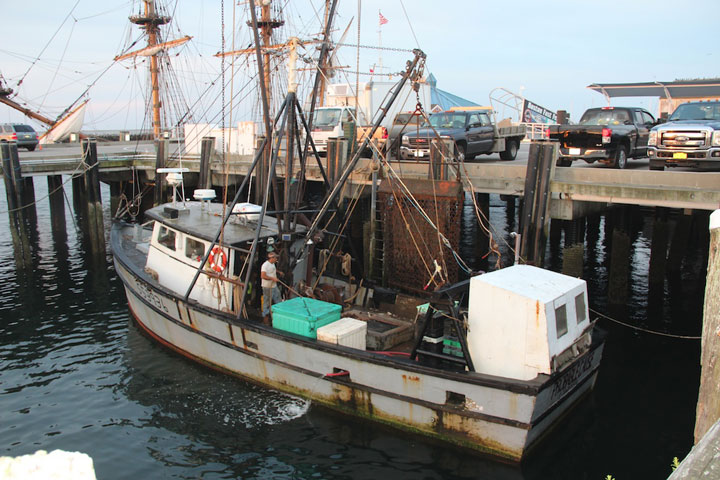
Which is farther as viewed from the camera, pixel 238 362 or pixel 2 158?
pixel 2 158

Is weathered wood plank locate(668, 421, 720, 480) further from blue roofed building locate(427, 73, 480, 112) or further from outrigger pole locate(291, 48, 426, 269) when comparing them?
blue roofed building locate(427, 73, 480, 112)

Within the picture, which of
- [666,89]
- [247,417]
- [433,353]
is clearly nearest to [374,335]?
[433,353]

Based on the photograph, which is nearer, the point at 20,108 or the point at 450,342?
the point at 450,342

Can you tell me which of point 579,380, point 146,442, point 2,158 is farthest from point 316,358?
point 2,158

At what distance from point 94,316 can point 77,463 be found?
14.1 m

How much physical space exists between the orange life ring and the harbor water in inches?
87.2

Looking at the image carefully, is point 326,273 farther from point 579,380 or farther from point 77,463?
point 77,463

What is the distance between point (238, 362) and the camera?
36.8 ft

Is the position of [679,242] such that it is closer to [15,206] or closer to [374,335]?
[374,335]

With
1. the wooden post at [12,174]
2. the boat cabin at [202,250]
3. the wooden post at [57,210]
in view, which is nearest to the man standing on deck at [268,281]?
the boat cabin at [202,250]

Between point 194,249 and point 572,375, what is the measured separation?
7848mm

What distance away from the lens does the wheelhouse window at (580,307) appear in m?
9.10

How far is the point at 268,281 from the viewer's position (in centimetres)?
1117

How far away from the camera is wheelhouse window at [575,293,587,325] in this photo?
9102 mm
